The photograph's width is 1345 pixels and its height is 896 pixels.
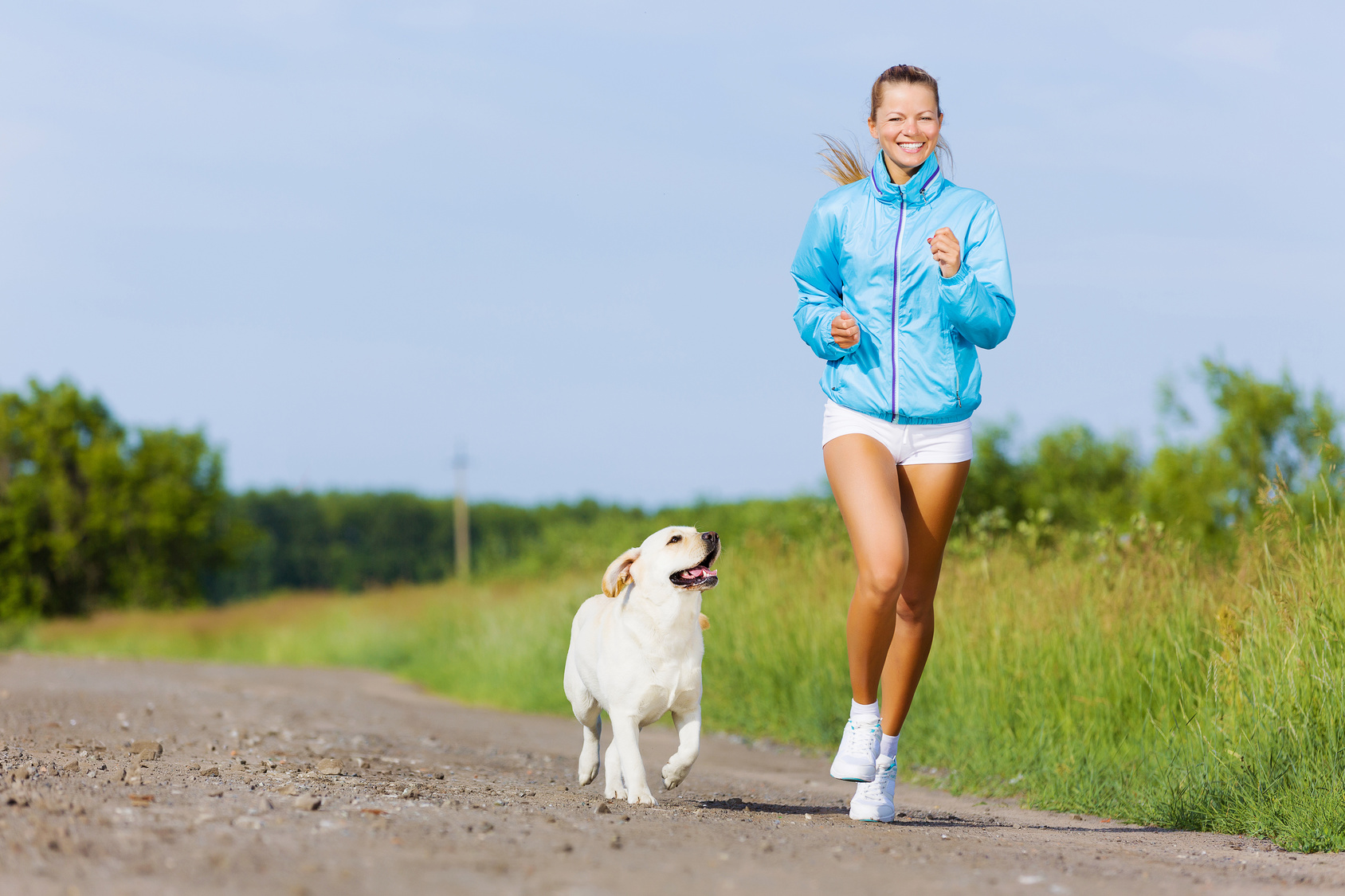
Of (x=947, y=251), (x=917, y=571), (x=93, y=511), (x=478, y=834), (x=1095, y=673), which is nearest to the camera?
(x=478, y=834)

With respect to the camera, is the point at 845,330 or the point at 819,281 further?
the point at 819,281

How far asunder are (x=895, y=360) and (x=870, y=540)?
704 mm

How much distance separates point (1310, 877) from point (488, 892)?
287cm

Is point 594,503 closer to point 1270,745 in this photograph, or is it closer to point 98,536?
point 98,536

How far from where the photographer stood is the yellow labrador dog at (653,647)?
445cm

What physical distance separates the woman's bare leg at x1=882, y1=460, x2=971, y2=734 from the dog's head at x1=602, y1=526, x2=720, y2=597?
77 cm

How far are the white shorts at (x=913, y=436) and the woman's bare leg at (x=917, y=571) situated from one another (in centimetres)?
4

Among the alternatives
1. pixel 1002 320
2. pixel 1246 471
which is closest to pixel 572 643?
pixel 1002 320

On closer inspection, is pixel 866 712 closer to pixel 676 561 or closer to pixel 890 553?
pixel 890 553

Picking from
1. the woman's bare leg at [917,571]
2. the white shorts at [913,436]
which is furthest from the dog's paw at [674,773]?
the white shorts at [913,436]

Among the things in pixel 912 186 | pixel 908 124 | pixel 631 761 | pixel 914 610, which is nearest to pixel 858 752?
pixel 914 610

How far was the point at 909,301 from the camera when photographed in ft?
14.7

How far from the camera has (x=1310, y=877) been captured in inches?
156

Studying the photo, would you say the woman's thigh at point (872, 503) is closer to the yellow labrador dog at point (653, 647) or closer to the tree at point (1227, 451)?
the yellow labrador dog at point (653, 647)
